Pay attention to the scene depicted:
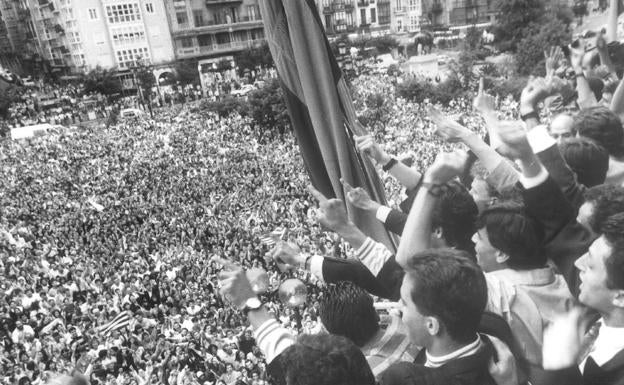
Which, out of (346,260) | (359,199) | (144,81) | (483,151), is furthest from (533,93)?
(144,81)

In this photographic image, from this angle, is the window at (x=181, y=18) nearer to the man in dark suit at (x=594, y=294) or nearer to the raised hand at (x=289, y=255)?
the raised hand at (x=289, y=255)

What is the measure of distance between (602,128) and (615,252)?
1659 millimetres

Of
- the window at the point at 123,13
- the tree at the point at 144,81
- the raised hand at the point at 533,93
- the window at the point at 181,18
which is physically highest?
the window at the point at 123,13

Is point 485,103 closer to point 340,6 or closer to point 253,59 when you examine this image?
point 253,59

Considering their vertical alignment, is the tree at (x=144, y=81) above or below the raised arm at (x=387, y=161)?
below

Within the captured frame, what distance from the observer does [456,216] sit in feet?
8.65

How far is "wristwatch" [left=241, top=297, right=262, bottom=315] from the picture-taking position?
86.3 inches

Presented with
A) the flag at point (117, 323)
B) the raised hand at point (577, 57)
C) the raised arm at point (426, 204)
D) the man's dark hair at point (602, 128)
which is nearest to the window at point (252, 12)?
the flag at point (117, 323)

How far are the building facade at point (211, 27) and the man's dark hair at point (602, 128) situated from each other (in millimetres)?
50316

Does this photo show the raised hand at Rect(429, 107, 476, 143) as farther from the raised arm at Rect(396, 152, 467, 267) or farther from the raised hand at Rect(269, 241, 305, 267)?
the raised hand at Rect(269, 241, 305, 267)

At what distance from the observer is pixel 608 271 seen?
1.82m

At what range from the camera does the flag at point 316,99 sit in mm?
3291

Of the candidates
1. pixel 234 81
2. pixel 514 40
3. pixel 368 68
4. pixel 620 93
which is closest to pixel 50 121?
pixel 234 81

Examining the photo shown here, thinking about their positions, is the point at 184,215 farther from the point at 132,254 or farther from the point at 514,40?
the point at 514,40
